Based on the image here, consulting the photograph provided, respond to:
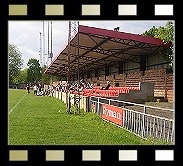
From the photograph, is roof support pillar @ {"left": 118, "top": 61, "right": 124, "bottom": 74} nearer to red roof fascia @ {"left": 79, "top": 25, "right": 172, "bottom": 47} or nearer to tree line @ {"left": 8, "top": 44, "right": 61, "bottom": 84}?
red roof fascia @ {"left": 79, "top": 25, "right": 172, "bottom": 47}

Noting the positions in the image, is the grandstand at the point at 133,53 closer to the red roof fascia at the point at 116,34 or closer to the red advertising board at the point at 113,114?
the red roof fascia at the point at 116,34

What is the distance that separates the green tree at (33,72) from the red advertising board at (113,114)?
87095mm

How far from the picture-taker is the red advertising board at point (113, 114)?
27.1 ft

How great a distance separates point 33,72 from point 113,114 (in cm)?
9713

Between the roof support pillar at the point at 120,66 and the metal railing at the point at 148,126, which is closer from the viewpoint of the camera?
the metal railing at the point at 148,126

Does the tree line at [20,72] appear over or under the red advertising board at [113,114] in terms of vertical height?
over

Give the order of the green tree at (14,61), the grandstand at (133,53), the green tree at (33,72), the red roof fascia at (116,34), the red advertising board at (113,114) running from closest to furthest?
the red advertising board at (113,114)
the red roof fascia at (116,34)
the grandstand at (133,53)
the green tree at (14,61)
the green tree at (33,72)

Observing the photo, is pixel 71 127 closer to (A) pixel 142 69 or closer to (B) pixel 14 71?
(A) pixel 142 69

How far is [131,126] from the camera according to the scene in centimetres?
755

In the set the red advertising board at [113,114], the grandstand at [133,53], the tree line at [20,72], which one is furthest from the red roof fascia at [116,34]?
the tree line at [20,72]

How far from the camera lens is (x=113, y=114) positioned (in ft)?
29.2

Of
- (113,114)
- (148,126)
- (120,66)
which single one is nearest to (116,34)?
(113,114)

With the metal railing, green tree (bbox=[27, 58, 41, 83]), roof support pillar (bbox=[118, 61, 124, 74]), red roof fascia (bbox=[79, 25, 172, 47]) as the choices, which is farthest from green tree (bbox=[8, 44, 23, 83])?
the metal railing

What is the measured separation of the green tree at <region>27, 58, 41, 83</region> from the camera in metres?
95.9
